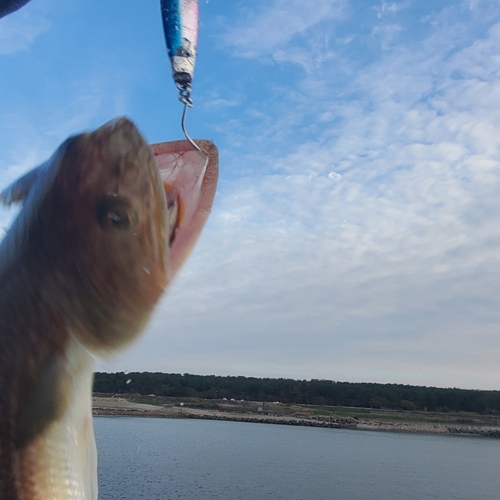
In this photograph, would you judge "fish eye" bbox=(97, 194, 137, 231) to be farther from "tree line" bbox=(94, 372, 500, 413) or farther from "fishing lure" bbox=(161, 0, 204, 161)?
"tree line" bbox=(94, 372, 500, 413)

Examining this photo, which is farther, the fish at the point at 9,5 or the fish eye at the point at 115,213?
the fish at the point at 9,5

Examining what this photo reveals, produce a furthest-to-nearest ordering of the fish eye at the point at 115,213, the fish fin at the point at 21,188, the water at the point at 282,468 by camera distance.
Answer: the water at the point at 282,468 < the fish fin at the point at 21,188 < the fish eye at the point at 115,213

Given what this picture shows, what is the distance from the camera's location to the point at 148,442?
162 ft

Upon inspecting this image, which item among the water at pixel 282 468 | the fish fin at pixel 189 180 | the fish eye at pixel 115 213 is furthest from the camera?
the water at pixel 282 468

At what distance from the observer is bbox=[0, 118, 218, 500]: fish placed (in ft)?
3.91

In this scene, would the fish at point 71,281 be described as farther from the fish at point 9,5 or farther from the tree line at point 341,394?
the tree line at point 341,394

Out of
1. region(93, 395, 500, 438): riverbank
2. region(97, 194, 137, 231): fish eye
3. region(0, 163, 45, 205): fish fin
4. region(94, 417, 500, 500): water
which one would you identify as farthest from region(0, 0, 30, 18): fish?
region(93, 395, 500, 438): riverbank

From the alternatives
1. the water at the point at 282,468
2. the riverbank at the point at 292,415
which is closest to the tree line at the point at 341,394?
the riverbank at the point at 292,415

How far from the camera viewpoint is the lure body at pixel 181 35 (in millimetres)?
1697

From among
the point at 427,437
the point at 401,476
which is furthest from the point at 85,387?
the point at 427,437

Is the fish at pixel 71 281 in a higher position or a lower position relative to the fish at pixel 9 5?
lower

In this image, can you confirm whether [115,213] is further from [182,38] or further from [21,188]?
[182,38]

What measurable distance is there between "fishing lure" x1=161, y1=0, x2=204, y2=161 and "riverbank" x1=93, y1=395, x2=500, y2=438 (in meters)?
84.1

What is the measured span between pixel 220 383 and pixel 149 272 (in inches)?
3967
